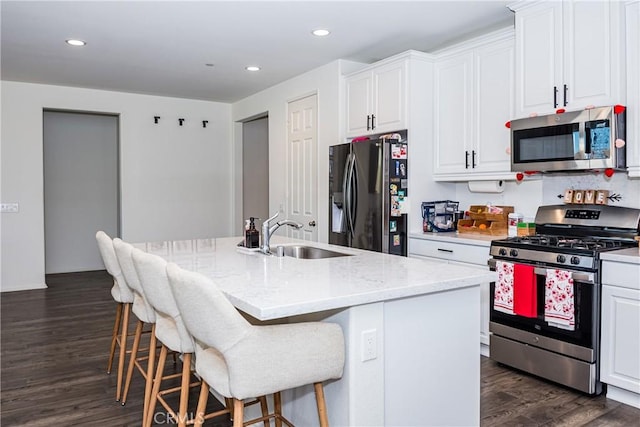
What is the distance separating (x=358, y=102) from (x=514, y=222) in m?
1.83

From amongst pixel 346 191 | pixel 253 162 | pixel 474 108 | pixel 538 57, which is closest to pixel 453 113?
pixel 474 108

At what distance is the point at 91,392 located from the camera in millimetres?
2973

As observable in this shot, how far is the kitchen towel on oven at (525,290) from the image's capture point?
10.1 feet

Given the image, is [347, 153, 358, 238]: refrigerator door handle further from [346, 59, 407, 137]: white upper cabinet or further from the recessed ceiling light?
the recessed ceiling light

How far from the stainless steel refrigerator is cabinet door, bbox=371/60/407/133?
0.13 m

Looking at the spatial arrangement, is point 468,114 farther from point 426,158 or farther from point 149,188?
point 149,188

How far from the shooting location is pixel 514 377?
3.20 metres

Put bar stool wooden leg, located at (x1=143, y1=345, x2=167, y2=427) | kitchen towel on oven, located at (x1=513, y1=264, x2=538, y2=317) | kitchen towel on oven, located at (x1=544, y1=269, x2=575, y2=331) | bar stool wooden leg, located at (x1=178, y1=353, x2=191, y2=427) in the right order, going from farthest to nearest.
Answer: kitchen towel on oven, located at (x1=513, y1=264, x2=538, y2=317), kitchen towel on oven, located at (x1=544, y1=269, x2=575, y2=331), bar stool wooden leg, located at (x1=143, y1=345, x2=167, y2=427), bar stool wooden leg, located at (x1=178, y1=353, x2=191, y2=427)

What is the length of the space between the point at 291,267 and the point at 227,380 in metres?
0.80

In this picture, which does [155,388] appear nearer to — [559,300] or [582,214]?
[559,300]

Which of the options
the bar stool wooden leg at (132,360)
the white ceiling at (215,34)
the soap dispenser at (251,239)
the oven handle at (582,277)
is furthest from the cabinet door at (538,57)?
the bar stool wooden leg at (132,360)

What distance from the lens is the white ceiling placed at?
11.5ft

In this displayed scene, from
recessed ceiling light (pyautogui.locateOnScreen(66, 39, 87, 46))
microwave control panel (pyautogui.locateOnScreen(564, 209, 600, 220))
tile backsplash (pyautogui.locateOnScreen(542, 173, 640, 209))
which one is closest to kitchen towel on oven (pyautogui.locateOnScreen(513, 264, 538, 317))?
microwave control panel (pyautogui.locateOnScreen(564, 209, 600, 220))

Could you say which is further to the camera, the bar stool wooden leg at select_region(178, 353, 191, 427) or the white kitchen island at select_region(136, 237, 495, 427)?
the bar stool wooden leg at select_region(178, 353, 191, 427)
